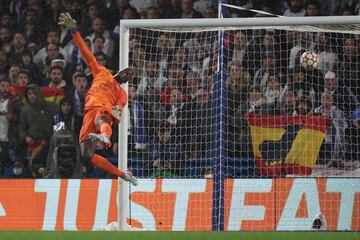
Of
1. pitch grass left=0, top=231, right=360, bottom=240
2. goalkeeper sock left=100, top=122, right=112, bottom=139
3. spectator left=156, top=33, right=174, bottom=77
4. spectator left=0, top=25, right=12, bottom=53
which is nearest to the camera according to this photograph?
pitch grass left=0, top=231, right=360, bottom=240

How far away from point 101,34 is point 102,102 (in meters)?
3.97

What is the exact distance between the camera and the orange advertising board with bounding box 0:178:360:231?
12.4 meters

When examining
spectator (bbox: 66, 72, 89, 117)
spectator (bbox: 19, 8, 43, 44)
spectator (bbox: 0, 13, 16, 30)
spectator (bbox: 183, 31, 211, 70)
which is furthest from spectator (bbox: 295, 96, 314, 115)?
spectator (bbox: 0, 13, 16, 30)

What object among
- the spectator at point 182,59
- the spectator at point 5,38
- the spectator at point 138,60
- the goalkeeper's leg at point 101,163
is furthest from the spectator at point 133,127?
the spectator at point 5,38

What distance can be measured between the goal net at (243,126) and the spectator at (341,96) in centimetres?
2

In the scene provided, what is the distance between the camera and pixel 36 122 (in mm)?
14492

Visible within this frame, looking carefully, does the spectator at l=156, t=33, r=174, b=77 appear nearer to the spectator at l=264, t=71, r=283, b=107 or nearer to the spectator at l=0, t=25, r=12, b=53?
the spectator at l=264, t=71, r=283, b=107

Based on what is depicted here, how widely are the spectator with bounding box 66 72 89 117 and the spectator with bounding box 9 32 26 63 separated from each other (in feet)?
4.53

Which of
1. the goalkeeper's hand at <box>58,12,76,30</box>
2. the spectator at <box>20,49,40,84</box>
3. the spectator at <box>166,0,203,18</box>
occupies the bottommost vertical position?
the spectator at <box>20,49,40,84</box>

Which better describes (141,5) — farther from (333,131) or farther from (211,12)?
(333,131)

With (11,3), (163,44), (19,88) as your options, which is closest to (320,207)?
(163,44)

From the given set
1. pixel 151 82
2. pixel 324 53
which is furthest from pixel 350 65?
pixel 151 82

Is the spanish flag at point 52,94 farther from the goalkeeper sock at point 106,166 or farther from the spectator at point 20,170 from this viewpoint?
the goalkeeper sock at point 106,166

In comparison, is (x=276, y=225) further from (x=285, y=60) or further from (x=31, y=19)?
(x=31, y=19)
